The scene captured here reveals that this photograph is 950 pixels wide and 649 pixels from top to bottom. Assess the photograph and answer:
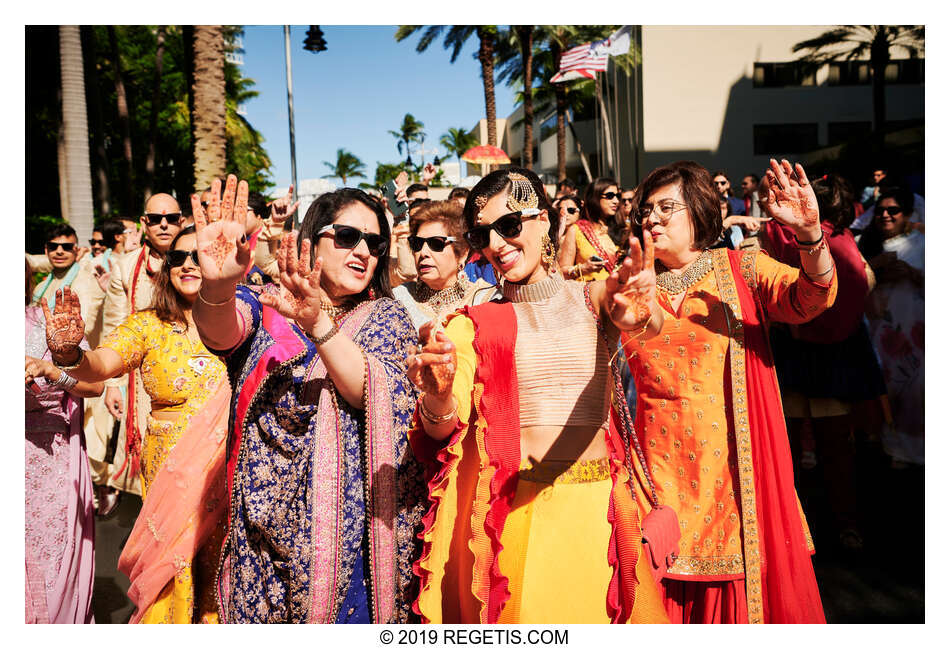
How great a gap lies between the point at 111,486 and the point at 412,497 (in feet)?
15.5

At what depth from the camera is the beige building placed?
83.8ft

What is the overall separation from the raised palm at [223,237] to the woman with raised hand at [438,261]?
176cm

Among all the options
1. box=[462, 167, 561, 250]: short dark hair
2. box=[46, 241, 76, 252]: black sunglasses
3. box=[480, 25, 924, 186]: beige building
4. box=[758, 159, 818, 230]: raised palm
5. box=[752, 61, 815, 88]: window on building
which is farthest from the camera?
box=[752, 61, 815, 88]: window on building

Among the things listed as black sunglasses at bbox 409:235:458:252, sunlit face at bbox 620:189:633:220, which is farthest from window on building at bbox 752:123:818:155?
black sunglasses at bbox 409:235:458:252

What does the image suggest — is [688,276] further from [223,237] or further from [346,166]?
[346,166]

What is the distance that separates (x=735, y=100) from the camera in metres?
26.9

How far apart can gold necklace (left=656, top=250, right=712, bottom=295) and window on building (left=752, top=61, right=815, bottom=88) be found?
2706cm

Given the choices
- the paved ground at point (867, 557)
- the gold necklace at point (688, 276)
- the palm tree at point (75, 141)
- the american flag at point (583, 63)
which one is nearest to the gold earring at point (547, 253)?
the gold necklace at point (688, 276)

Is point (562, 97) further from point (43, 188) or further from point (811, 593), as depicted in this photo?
point (811, 593)

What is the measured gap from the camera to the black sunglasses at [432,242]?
156 inches

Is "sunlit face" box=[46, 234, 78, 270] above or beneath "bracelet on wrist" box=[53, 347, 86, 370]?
above

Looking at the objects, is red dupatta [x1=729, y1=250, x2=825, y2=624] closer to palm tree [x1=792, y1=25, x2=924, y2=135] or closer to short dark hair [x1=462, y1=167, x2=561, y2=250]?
short dark hair [x1=462, y1=167, x2=561, y2=250]

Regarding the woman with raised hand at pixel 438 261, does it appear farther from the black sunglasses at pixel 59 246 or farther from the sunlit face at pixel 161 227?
the black sunglasses at pixel 59 246

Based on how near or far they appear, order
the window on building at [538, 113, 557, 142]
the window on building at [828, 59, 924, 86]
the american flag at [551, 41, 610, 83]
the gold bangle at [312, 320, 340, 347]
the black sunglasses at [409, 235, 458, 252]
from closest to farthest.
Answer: the gold bangle at [312, 320, 340, 347] → the black sunglasses at [409, 235, 458, 252] → the american flag at [551, 41, 610, 83] → the window on building at [828, 59, 924, 86] → the window on building at [538, 113, 557, 142]
